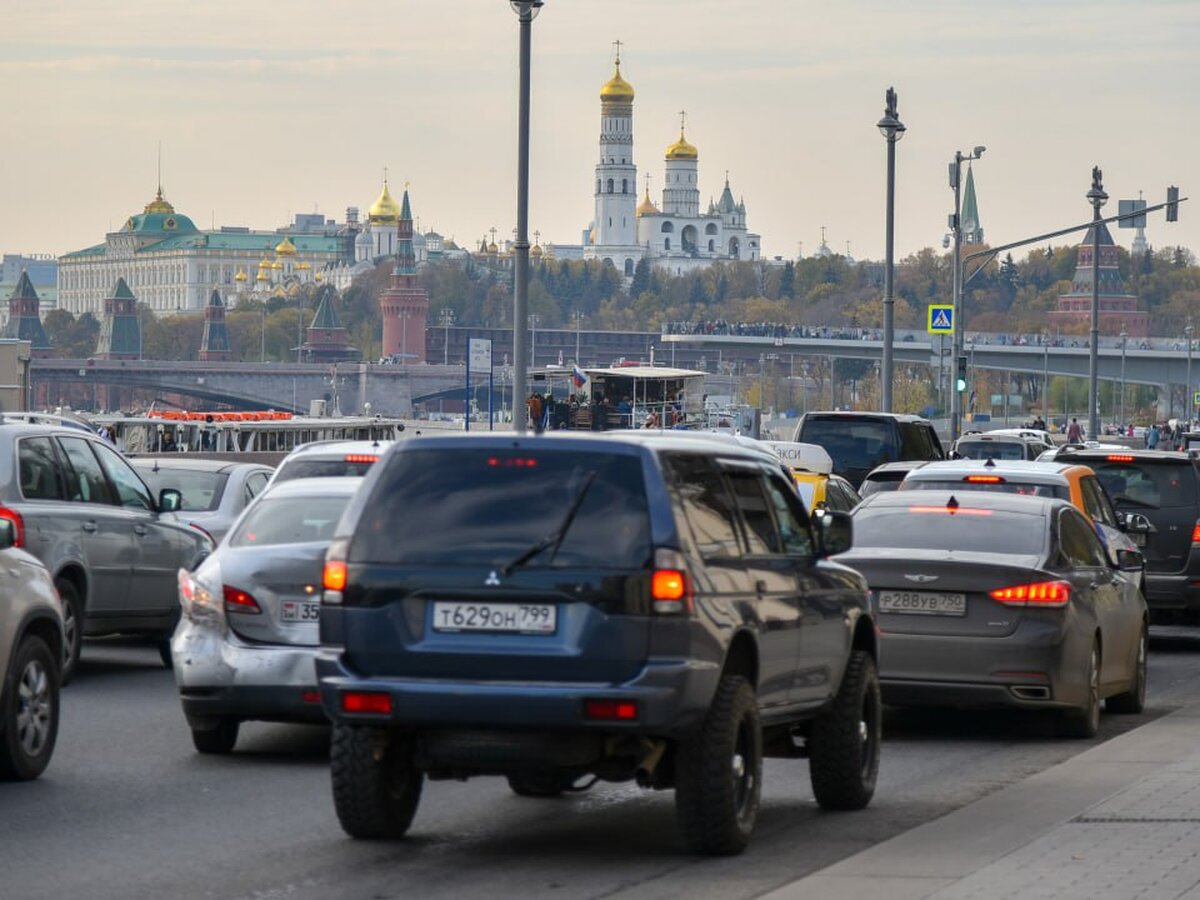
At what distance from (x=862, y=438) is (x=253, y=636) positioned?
20.2 m

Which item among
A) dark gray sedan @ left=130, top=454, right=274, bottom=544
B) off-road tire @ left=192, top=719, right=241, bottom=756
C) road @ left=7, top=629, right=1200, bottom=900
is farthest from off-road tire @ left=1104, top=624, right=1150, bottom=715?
dark gray sedan @ left=130, top=454, right=274, bottom=544

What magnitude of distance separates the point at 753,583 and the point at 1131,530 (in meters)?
9.57

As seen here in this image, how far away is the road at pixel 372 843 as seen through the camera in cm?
883

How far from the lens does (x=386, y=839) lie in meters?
9.66

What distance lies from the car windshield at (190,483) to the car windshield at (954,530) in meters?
7.96

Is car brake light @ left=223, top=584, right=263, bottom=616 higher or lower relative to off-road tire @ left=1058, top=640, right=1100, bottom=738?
higher

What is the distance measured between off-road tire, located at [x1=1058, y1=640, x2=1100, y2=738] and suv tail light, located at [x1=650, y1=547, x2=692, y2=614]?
17.7 ft

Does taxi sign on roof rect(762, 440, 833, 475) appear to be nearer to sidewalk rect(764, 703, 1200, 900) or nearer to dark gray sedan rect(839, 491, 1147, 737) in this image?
dark gray sedan rect(839, 491, 1147, 737)

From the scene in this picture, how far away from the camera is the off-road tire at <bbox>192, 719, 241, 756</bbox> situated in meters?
12.6


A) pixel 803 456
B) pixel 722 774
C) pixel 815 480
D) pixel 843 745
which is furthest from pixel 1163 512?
pixel 722 774

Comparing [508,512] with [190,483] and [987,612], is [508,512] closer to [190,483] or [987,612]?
[987,612]

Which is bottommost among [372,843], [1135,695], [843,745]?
[1135,695]

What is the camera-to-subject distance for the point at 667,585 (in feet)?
28.6

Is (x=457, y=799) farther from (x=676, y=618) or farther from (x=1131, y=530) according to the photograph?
(x=1131, y=530)
